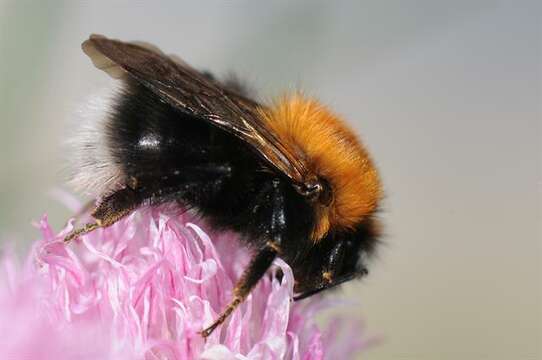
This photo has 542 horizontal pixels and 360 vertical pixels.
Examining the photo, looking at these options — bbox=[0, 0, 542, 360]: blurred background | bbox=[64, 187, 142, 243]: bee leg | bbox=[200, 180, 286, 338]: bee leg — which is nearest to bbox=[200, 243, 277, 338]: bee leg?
bbox=[200, 180, 286, 338]: bee leg

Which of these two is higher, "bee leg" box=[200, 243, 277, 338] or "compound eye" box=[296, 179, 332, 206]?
"compound eye" box=[296, 179, 332, 206]

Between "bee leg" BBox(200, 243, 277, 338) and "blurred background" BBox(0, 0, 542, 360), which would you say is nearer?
"bee leg" BBox(200, 243, 277, 338)

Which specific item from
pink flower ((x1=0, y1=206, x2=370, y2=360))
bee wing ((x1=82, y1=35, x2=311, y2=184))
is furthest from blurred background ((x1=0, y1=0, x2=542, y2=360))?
bee wing ((x1=82, y1=35, x2=311, y2=184))

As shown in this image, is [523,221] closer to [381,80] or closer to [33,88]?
[381,80]

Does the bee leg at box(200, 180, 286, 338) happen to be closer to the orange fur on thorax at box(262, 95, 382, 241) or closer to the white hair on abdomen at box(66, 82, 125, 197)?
the orange fur on thorax at box(262, 95, 382, 241)

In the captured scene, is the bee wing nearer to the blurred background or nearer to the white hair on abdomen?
the white hair on abdomen

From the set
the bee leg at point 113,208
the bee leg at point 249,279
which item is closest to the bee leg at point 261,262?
the bee leg at point 249,279
